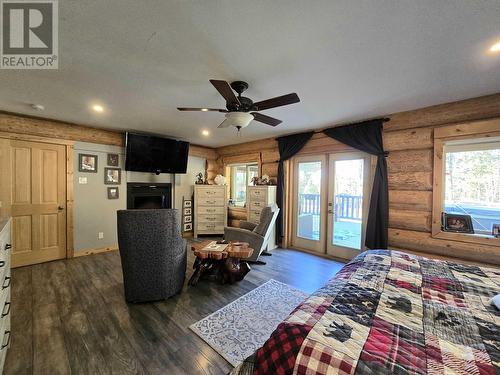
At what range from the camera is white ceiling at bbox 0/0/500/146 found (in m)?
1.37

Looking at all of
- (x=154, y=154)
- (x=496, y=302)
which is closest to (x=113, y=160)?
(x=154, y=154)

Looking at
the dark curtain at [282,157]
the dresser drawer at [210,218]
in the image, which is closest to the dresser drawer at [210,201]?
the dresser drawer at [210,218]

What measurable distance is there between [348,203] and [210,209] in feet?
10.9

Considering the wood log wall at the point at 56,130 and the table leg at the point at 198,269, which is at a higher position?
the wood log wall at the point at 56,130

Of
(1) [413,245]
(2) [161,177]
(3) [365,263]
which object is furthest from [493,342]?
(2) [161,177]

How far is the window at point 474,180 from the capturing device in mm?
2611

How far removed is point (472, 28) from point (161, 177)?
5317 mm

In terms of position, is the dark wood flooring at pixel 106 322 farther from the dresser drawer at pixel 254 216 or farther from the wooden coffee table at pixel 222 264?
the dresser drawer at pixel 254 216

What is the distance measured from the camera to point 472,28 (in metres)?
1.48

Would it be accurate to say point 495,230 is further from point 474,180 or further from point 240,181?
point 240,181

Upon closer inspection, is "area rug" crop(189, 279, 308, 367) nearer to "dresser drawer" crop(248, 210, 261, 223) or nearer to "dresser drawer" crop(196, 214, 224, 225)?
"dresser drawer" crop(248, 210, 261, 223)

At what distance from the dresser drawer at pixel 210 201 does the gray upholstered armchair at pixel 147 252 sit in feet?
9.73

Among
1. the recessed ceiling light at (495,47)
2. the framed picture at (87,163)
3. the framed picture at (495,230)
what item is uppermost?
the recessed ceiling light at (495,47)

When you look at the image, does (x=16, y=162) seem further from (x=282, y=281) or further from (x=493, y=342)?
(x=493, y=342)
